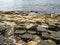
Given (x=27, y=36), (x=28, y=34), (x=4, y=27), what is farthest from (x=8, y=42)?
(x=4, y=27)

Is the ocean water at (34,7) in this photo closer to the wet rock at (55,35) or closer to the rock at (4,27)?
the rock at (4,27)

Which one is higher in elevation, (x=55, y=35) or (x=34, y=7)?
(x=55, y=35)

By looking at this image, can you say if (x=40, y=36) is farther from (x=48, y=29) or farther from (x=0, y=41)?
(x=0, y=41)

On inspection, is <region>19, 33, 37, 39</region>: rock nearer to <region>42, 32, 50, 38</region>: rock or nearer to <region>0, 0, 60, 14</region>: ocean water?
<region>42, 32, 50, 38</region>: rock

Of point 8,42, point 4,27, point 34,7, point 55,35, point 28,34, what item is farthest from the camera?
point 34,7

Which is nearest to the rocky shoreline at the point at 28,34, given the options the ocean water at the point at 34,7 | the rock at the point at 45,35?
the rock at the point at 45,35

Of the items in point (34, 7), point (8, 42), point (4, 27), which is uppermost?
point (4, 27)

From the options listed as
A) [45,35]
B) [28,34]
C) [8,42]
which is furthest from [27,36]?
[8,42]

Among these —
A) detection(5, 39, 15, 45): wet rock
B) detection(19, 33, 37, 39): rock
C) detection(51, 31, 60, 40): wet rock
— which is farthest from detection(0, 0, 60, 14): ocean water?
detection(5, 39, 15, 45): wet rock

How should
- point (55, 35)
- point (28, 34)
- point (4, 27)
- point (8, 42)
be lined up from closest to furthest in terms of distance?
point (8, 42), point (55, 35), point (28, 34), point (4, 27)

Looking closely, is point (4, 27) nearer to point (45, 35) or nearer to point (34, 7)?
point (45, 35)

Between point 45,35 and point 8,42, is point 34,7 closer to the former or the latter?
point 45,35

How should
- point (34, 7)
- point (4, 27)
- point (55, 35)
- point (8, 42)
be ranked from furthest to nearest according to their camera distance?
point (34, 7)
point (4, 27)
point (55, 35)
point (8, 42)

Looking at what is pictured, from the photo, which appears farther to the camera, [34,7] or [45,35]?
[34,7]
